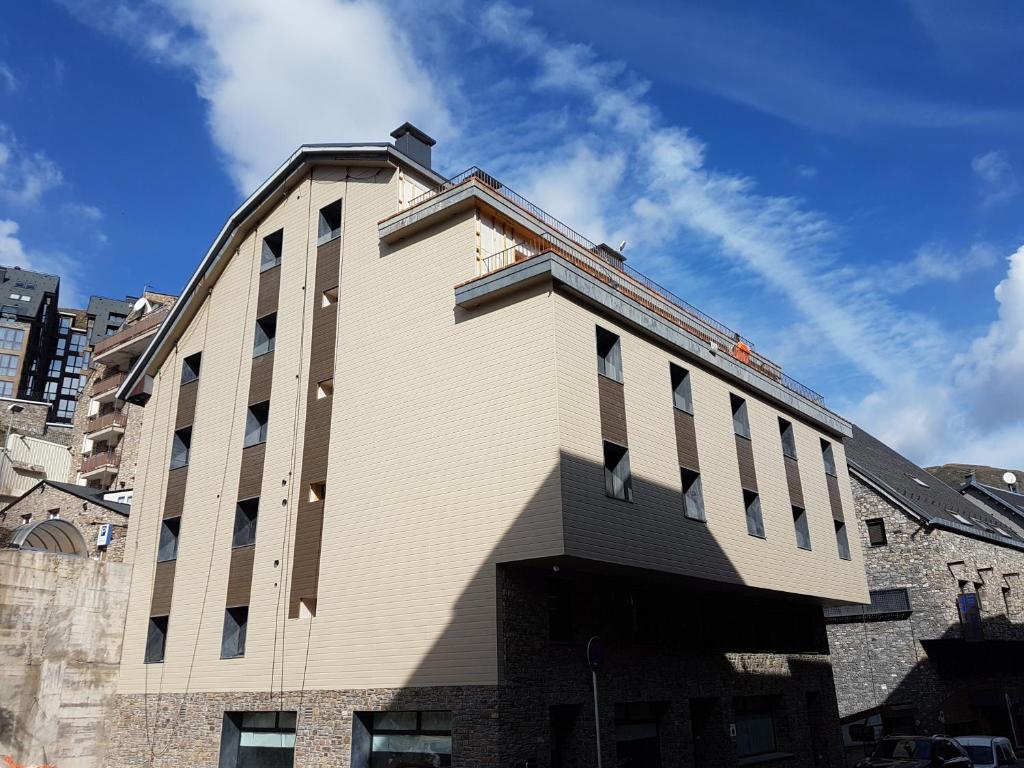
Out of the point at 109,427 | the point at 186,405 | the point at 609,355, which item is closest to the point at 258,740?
the point at 186,405

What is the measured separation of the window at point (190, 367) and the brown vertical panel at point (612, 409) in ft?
49.5

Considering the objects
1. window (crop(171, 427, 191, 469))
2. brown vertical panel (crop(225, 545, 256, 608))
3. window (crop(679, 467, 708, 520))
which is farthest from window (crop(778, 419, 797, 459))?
window (crop(171, 427, 191, 469))

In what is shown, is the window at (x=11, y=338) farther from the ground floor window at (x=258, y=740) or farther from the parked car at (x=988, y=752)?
the parked car at (x=988, y=752)

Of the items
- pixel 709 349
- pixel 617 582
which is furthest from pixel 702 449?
pixel 617 582

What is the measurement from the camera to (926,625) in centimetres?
3428

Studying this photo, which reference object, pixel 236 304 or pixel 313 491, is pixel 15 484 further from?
pixel 313 491

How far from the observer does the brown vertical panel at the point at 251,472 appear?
2345 cm

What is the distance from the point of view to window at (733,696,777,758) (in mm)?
24062

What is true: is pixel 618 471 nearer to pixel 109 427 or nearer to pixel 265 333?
pixel 265 333

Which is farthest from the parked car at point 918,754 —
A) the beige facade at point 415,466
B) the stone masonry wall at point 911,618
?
the stone masonry wall at point 911,618

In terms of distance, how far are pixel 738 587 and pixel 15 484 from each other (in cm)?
4636

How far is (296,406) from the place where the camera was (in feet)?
76.6

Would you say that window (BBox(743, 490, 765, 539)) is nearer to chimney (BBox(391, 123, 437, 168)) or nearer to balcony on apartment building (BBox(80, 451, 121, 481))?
chimney (BBox(391, 123, 437, 168))

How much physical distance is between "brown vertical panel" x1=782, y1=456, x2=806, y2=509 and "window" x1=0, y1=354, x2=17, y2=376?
102803mm
